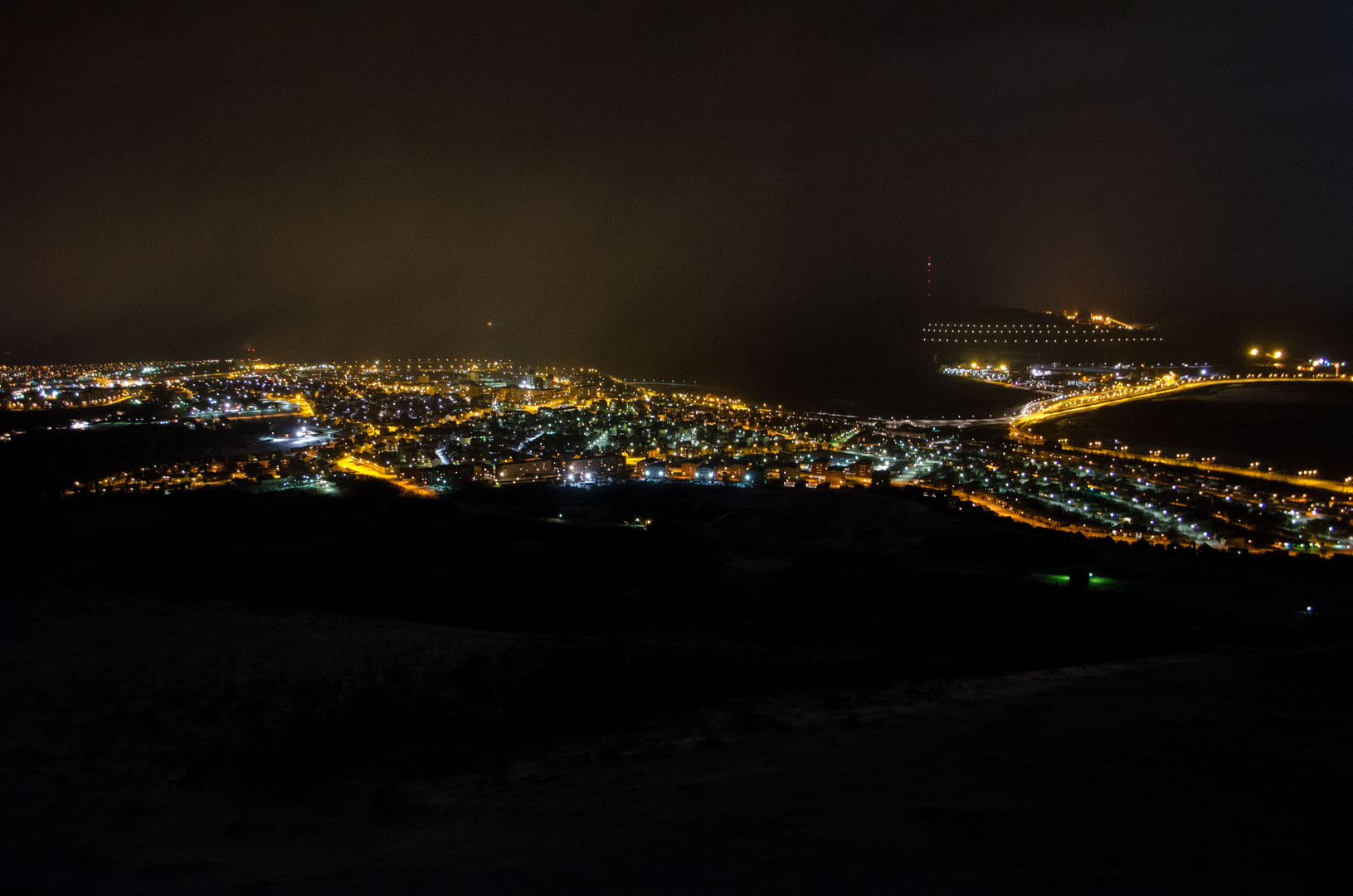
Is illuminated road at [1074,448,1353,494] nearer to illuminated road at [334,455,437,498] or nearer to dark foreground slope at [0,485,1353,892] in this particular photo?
dark foreground slope at [0,485,1353,892]

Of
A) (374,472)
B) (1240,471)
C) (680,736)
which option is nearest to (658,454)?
(374,472)

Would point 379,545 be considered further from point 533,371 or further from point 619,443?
point 533,371

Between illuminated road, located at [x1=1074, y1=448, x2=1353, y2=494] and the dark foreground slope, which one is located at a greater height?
the dark foreground slope

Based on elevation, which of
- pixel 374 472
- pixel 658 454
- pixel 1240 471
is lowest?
pixel 1240 471

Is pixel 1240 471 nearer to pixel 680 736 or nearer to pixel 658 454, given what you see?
pixel 658 454

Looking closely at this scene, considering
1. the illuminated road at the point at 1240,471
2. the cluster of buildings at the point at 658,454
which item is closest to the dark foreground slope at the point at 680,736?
the cluster of buildings at the point at 658,454

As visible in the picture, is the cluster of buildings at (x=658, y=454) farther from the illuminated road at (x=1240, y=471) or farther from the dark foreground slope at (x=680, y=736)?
the dark foreground slope at (x=680, y=736)

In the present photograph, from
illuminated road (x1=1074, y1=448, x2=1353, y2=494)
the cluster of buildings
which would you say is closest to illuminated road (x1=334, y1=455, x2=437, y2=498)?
the cluster of buildings

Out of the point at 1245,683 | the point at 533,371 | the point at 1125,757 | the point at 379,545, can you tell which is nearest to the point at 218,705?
the point at 1125,757
